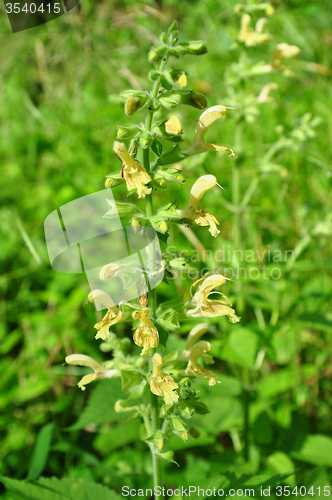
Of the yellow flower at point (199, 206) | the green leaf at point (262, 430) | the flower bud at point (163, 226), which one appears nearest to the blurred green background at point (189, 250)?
the green leaf at point (262, 430)

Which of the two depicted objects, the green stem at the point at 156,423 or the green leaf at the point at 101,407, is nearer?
the green stem at the point at 156,423

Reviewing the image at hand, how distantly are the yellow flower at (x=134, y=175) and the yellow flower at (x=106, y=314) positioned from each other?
406 mm

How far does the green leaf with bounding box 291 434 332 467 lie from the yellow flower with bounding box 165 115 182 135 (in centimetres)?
202

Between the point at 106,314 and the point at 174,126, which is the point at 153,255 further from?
the point at 174,126

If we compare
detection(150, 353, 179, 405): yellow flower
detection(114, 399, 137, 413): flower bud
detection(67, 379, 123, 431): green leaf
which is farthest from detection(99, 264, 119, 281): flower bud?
detection(67, 379, 123, 431): green leaf

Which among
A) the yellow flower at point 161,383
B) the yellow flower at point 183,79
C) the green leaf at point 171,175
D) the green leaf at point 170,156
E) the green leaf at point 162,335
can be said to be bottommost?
the yellow flower at point 161,383

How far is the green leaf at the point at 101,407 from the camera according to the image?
5.71ft

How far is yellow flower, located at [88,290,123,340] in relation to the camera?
49.8 inches

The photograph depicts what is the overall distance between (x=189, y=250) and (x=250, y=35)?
1512 mm

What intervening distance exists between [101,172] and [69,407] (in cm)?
207

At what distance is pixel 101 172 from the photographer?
3582 mm

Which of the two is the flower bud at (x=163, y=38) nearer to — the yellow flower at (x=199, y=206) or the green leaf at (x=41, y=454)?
the yellow flower at (x=199, y=206)

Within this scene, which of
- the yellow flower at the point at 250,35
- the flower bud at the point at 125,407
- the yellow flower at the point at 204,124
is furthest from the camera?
the yellow flower at the point at 250,35

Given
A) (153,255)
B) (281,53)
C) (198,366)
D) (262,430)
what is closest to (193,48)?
(153,255)
